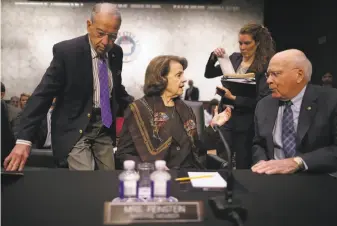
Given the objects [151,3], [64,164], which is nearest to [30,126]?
[64,164]

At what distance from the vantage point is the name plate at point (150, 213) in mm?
1006

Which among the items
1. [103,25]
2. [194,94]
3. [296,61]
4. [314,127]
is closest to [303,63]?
[296,61]

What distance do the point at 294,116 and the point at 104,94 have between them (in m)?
1.07

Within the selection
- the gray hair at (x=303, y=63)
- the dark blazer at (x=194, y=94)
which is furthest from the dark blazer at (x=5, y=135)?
the dark blazer at (x=194, y=94)

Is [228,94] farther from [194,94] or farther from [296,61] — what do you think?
[194,94]

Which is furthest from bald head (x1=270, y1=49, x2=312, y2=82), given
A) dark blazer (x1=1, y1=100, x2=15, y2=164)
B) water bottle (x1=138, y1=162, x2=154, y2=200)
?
dark blazer (x1=1, y1=100, x2=15, y2=164)

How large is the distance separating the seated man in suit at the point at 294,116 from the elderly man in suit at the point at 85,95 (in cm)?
88

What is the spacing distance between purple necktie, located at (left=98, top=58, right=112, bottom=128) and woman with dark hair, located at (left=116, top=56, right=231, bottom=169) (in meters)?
0.11

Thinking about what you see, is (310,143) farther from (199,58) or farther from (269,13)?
(199,58)

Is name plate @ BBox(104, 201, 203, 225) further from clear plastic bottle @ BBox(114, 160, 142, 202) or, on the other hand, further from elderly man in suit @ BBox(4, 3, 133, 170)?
elderly man in suit @ BBox(4, 3, 133, 170)

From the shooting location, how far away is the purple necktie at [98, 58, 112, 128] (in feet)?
7.04

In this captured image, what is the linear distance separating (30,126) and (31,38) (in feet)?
24.0

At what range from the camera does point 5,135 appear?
4.93 ft

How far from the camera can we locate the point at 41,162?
3.65 metres
